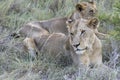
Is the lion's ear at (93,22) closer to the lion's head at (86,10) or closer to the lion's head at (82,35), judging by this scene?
the lion's head at (82,35)

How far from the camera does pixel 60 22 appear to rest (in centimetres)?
716

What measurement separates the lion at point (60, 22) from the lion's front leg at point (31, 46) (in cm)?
53

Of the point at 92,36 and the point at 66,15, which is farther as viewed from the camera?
the point at 66,15

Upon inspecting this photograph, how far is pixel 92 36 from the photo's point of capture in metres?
4.96

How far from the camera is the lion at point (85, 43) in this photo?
4777mm

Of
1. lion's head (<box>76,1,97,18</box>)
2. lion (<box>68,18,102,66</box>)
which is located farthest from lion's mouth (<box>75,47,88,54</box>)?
lion's head (<box>76,1,97,18</box>)

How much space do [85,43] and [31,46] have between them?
50.7 inches

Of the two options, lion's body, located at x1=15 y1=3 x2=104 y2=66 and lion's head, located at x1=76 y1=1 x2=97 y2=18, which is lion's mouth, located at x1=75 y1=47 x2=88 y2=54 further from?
lion's head, located at x1=76 y1=1 x2=97 y2=18

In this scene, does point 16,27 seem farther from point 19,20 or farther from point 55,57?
point 55,57

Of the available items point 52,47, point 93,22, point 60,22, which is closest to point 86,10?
point 60,22

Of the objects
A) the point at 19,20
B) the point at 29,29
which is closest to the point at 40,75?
the point at 29,29

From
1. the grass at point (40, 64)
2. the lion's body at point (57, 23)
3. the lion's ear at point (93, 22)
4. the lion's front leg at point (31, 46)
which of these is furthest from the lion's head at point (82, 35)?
the lion's body at point (57, 23)

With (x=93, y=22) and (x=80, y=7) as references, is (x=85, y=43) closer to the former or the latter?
(x=93, y=22)

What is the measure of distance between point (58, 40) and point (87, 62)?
0.71 metres
